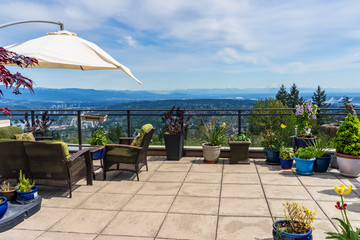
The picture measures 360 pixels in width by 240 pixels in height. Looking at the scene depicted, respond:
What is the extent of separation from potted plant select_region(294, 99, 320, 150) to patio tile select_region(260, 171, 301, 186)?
754mm

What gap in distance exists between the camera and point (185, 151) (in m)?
6.48

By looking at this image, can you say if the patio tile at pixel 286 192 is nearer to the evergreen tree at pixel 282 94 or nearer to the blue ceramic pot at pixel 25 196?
the blue ceramic pot at pixel 25 196

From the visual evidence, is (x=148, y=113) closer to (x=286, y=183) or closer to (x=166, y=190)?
(x=166, y=190)

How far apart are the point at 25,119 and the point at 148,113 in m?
2.84

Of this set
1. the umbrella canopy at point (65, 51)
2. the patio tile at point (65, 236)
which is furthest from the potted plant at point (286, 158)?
the patio tile at point (65, 236)

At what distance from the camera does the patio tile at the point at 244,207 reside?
3.22m

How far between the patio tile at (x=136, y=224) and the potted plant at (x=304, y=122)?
3.41m

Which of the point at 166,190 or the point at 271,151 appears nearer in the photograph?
the point at 166,190

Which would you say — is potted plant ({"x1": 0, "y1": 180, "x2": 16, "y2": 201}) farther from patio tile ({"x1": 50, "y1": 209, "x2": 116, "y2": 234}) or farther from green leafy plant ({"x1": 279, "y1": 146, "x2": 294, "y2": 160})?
green leafy plant ({"x1": 279, "y1": 146, "x2": 294, "y2": 160})

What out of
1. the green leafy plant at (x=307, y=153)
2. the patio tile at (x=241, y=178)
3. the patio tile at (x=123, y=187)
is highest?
the green leafy plant at (x=307, y=153)

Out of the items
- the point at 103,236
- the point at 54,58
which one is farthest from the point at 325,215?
the point at 54,58

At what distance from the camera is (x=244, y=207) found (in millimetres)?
3416

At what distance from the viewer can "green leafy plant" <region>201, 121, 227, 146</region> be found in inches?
234

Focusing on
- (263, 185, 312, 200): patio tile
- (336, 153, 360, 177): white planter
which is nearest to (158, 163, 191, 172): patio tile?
(263, 185, 312, 200): patio tile
